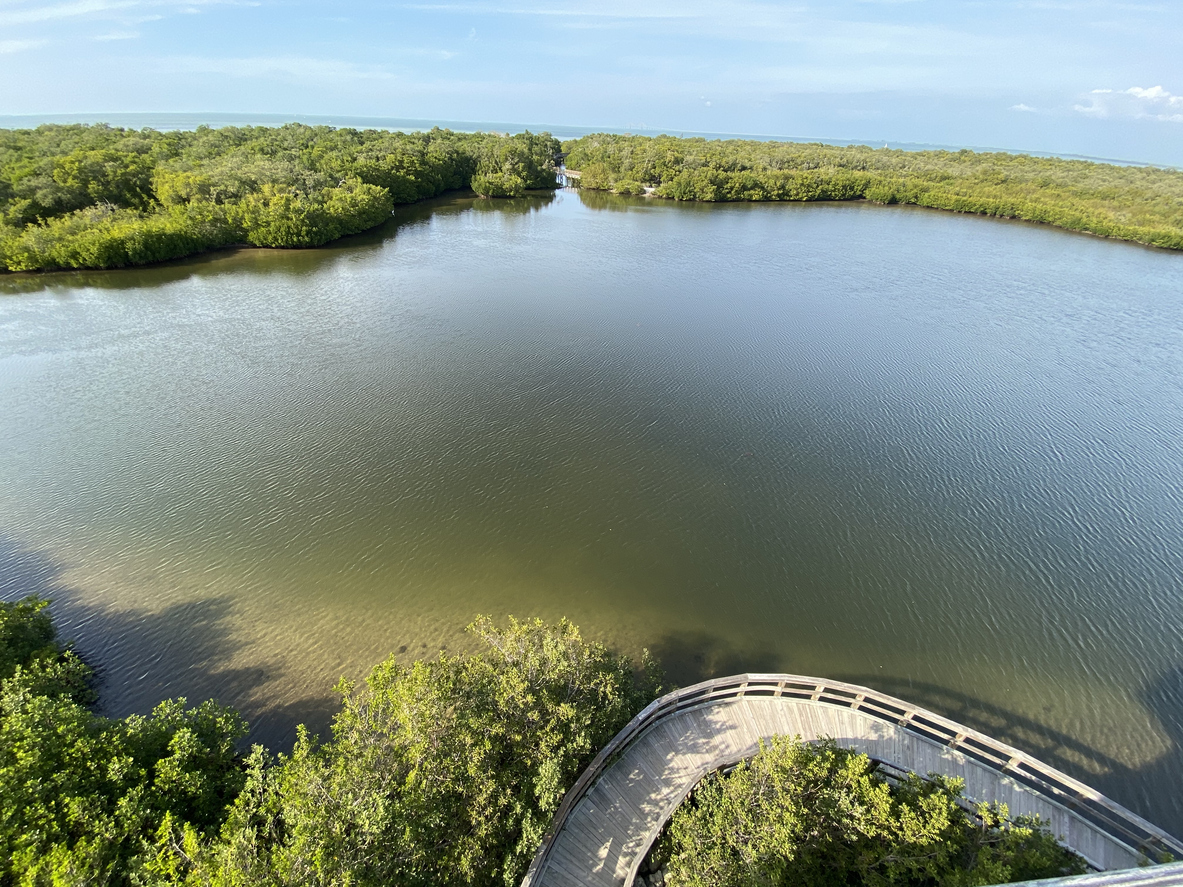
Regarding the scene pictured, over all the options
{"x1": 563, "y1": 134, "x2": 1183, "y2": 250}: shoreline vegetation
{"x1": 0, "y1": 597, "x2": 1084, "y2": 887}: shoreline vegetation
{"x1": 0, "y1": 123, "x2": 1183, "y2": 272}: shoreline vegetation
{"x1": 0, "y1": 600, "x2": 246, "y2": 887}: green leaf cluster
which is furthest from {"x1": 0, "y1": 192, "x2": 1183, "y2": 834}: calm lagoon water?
{"x1": 563, "y1": 134, "x2": 1183, "y2": 250}: shoreline vegetation

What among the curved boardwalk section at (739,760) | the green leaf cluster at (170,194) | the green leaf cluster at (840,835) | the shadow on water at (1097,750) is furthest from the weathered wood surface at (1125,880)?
the green leaf cluster at (170,194)

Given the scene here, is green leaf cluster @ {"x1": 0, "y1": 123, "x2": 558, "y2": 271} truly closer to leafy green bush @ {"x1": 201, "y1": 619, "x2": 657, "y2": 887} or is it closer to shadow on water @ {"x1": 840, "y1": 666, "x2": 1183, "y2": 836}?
leafy green bush @ {"x1": 201, "y1": 619, "x2": 657, "y2": 887}

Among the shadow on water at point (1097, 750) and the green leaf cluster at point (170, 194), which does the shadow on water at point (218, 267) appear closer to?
the green leaf cluster at point (170, 194)

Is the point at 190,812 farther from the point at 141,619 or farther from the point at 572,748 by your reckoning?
the point at 141,619

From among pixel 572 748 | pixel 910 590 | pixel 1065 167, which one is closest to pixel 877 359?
pixel 910 590

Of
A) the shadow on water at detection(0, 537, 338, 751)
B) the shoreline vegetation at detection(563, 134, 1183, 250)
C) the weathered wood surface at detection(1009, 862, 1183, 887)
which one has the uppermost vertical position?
the shoreline vegetation at detection(563, 134, 1183, 250)

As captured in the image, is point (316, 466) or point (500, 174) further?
point (500, 174)
